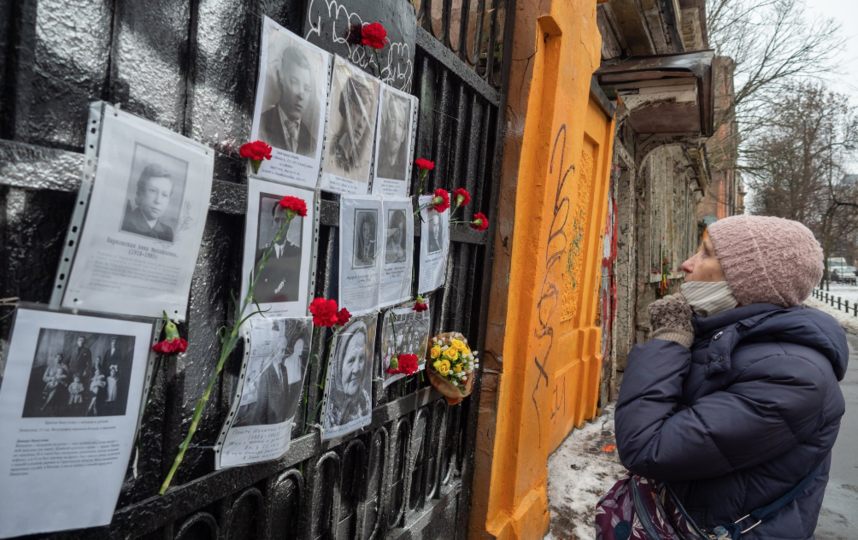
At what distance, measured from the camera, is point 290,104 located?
1.38 meters

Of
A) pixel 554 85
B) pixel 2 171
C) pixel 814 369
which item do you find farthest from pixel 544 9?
pixel 2 171

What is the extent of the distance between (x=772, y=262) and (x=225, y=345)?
1.53m

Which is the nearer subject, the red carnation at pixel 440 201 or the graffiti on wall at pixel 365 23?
the graffiti on wall at pixel 365 23

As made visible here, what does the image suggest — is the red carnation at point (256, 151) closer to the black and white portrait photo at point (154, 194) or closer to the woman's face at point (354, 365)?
the black and white portrait photo at point (154, 194)

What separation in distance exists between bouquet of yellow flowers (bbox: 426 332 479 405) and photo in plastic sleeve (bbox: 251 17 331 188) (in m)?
1.07

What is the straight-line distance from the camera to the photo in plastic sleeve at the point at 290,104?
51.1 inches

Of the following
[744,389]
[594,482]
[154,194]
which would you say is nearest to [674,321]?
[744,389]

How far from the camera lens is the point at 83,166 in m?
0.94

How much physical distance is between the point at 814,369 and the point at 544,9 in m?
2.05

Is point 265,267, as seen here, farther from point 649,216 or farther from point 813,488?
point 649,216

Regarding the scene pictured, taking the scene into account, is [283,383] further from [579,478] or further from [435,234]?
[579,478]

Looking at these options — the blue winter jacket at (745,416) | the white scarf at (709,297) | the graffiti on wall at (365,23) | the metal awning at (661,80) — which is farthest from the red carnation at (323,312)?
the metal awning at (661,80)

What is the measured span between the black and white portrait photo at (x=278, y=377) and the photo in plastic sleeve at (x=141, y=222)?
270mm

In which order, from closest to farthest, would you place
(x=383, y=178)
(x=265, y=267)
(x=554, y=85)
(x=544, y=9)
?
1. (x=265, y=267)
2. (x=383, y=178)
3. (x=544, y=9)
4. (x=554, y=85)
